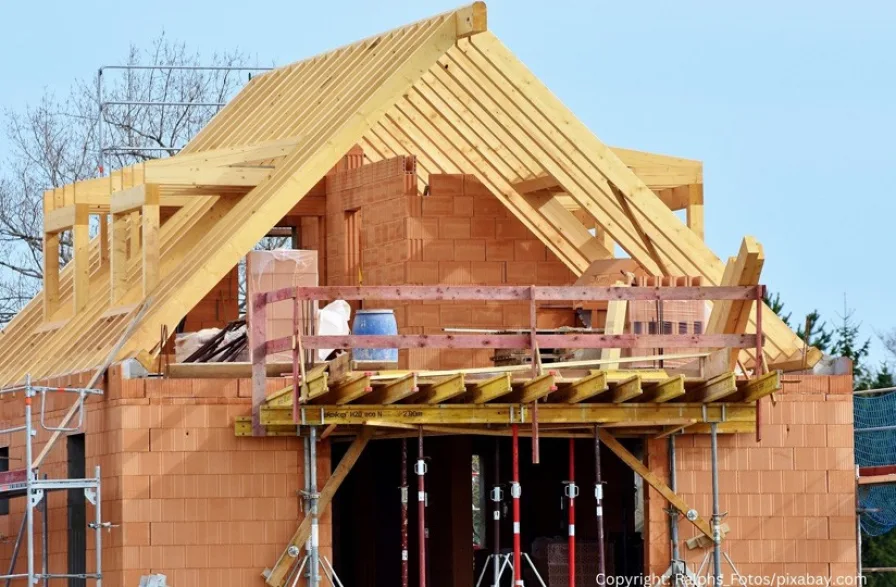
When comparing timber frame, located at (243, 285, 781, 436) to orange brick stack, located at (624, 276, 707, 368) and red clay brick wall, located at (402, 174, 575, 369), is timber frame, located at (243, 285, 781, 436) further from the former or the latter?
red clay brick wall, located at (402, 174, 575, 369)

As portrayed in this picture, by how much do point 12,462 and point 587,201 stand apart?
7069 millimetres

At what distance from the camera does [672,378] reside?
19.1 meters

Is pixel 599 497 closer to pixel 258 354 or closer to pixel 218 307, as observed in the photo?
pixel 258 354

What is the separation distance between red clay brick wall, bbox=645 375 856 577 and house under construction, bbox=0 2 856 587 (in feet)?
0.07

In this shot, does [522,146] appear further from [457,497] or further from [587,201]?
[457,497]

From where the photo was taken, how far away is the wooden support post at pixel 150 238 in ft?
72.7

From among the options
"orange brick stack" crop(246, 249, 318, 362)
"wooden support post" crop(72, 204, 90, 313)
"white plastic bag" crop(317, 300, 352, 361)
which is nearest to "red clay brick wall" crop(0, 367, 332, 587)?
"orange brick stack" crop(246, 249, 318, 362)

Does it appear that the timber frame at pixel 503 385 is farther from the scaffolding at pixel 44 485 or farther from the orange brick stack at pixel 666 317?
the scaffolding at pixel 44 485

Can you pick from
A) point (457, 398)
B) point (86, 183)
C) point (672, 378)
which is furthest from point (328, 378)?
point (86, 183)

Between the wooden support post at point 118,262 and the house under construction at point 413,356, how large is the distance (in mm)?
30

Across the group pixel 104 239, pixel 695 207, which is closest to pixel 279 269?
pixel 104 239

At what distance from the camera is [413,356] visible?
22.4m

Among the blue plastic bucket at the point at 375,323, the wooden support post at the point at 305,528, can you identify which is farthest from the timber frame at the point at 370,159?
the wooden support post at the point at 305,528

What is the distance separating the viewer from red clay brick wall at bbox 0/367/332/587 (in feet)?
66.2
